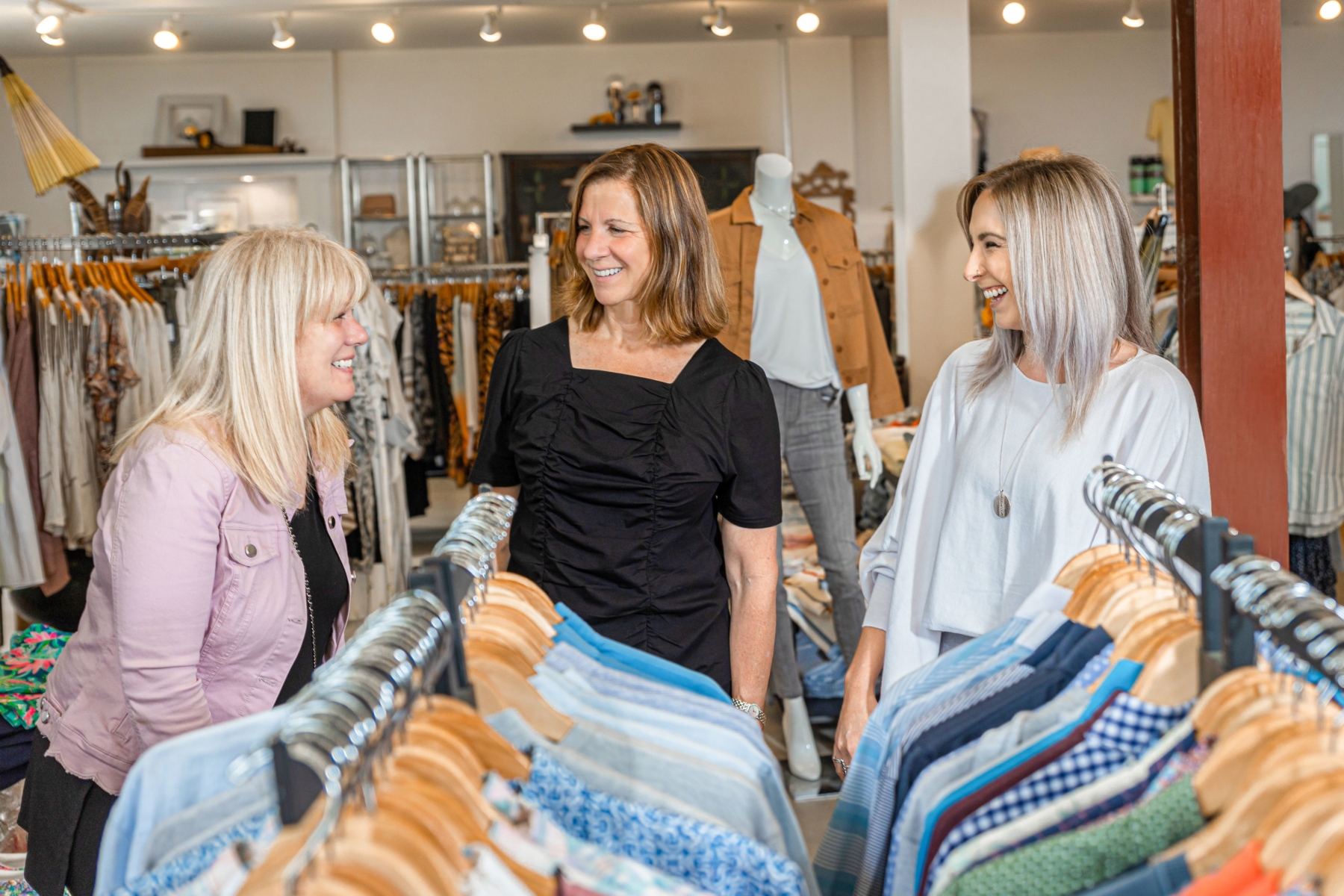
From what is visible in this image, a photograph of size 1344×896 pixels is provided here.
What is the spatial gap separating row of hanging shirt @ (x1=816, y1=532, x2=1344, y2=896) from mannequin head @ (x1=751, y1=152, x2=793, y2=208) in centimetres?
236

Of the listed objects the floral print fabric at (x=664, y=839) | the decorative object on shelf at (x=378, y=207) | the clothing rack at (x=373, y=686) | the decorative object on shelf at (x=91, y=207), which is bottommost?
the floral print fabric at (x=664, y=839)

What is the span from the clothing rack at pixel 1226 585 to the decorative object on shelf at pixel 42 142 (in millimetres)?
4326

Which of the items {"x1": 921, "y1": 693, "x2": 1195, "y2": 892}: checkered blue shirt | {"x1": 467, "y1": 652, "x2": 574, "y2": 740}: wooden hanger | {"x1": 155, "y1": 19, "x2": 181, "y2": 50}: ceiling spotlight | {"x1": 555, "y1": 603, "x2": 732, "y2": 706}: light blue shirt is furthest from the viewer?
{"x1": 155, "y1": 19, "x2": 181, "y2": 50}: ceiling spotlight

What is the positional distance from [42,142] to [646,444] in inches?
142

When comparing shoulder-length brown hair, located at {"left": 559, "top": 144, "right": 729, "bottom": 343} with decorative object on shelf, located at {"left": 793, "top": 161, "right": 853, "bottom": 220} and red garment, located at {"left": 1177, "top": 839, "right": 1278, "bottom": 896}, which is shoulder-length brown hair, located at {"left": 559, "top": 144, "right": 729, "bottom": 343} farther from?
decorative object on shelf, located at {"left": 793, "top": 161, "right": 853, "bottom": 220}

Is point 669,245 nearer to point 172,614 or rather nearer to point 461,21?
point 172,614

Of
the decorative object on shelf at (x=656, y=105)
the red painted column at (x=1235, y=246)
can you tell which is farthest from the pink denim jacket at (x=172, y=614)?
the decorative object on shelf at (x=656, y=105)

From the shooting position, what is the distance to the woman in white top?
163cm

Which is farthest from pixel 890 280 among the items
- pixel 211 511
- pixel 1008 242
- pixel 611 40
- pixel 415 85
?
pixel 211 511

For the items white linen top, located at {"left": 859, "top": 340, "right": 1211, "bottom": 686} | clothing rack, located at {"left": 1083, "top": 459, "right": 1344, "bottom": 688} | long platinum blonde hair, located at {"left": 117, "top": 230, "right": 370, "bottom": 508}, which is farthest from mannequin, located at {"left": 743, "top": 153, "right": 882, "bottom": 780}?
clothing rack, located at {"left": 1083, "top": 459, "right": 1344, "bottom": 688}

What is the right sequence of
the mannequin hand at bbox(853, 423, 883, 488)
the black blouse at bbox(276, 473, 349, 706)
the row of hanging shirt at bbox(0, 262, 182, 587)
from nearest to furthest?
the black blouse at bbox(276, 473, 349, 706), the mannequin hand at bbox(853, 423, 883, 488), the row of hanging shirt at bbox(0, 262, 182, 587)

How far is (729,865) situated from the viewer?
966 mm

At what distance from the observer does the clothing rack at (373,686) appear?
742 mm

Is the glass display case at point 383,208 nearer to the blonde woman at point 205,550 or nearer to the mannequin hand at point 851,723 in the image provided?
the blonde woman at point 205,550
